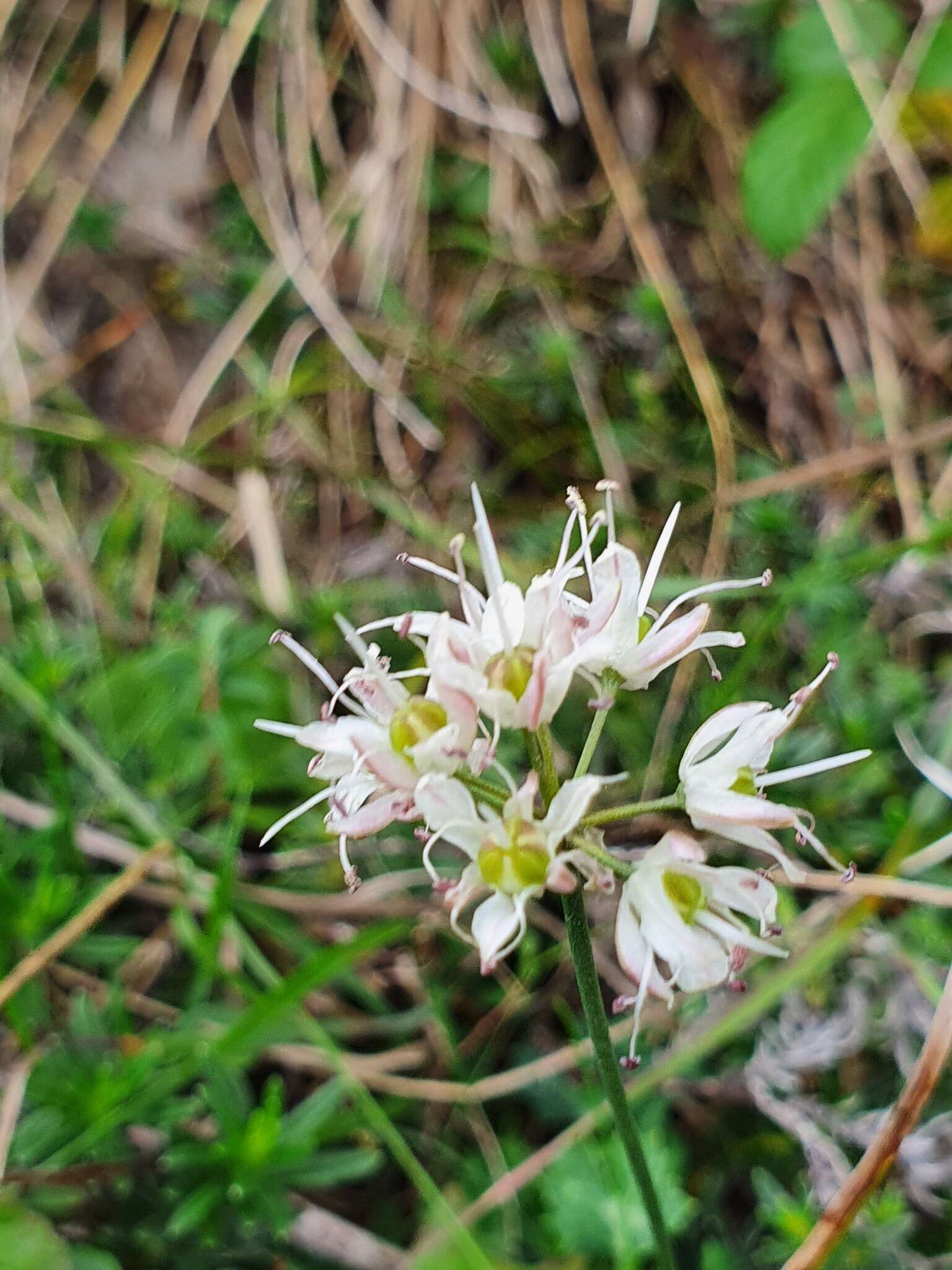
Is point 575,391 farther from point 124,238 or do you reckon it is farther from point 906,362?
point 124,238

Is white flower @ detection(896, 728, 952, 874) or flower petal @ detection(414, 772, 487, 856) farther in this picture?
white flower @ detection(896, 728, 952, 874)

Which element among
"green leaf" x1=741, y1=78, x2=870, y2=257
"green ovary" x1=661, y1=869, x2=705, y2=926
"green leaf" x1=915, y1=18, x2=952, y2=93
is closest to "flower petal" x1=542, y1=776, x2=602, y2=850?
"green ovary" x1=661, y1=869, x2=705, y2=926

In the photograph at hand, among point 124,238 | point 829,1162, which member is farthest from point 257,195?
point 829,1162

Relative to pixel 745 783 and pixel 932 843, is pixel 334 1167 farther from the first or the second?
pixel 932 843

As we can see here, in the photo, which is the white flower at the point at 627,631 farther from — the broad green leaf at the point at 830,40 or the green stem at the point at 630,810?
the broad green leaf at the point at 830,40

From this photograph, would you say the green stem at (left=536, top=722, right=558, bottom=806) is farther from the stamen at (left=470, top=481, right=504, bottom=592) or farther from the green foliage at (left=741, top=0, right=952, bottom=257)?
the green foliage at (left=741, top=0, right=952, bottom=257)

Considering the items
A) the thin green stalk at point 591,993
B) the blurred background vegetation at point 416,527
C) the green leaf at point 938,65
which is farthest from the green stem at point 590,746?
the green leaf at point 938,65
